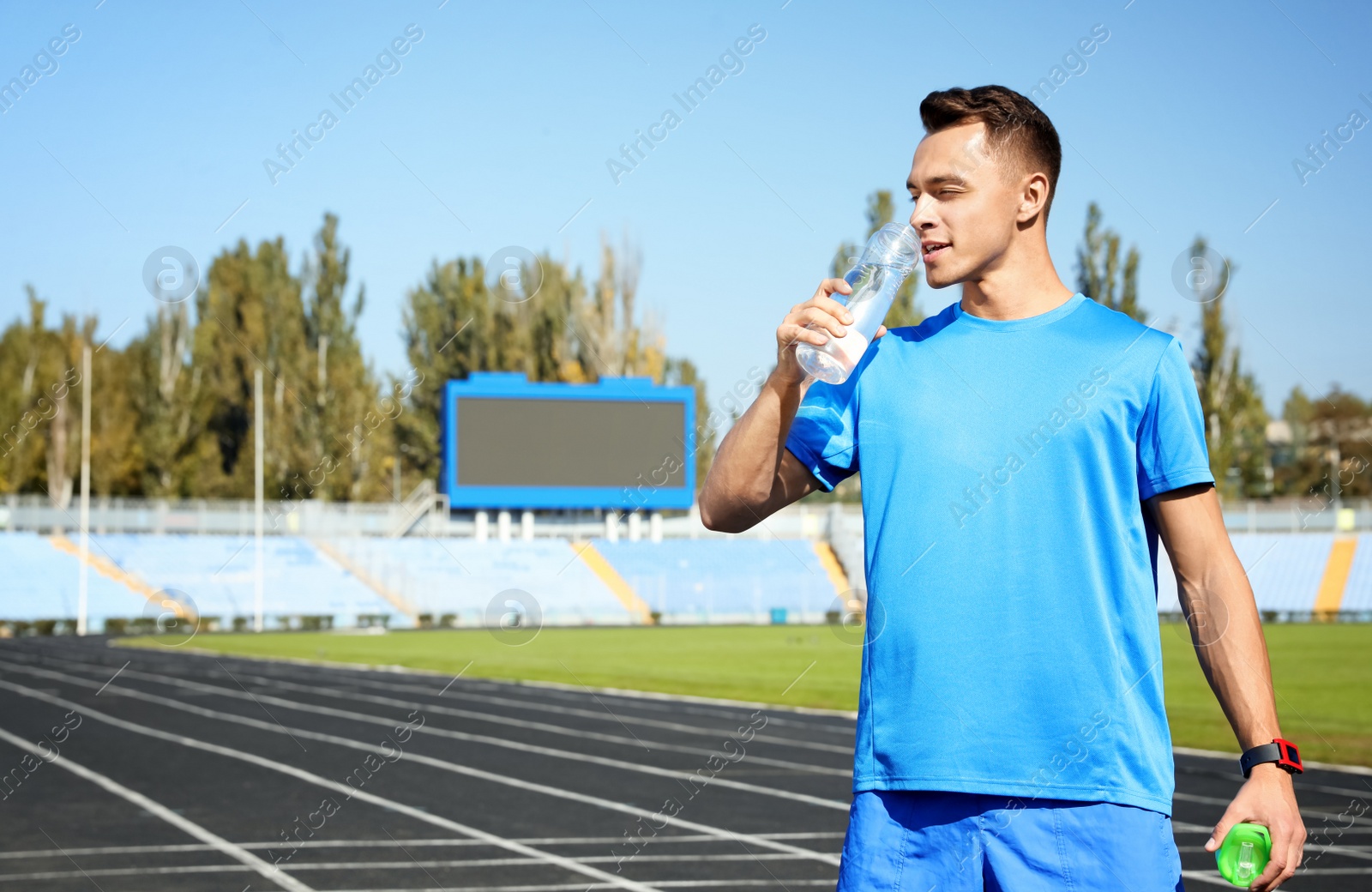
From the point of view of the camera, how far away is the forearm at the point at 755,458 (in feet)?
7.88

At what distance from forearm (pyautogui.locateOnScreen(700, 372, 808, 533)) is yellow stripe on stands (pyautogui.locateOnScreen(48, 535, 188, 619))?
4469 cm

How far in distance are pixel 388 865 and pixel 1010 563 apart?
6.89 meters

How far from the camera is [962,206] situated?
8.13 ft

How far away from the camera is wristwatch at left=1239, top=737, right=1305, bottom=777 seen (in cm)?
229

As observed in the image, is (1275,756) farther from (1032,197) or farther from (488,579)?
(488,579)

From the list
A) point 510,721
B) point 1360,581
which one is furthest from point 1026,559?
point 1360,581

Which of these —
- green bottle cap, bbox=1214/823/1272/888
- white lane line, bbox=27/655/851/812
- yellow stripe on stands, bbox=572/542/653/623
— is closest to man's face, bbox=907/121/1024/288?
green bottle cap, bbox=1214/823/1272/888

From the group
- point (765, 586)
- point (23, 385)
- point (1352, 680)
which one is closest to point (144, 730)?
point (1352, 680)

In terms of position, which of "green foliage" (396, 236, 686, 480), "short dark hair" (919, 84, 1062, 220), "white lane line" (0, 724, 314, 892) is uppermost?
"green foliage" (396, 236, 686, 480)

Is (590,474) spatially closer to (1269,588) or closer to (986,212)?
(1269,588)

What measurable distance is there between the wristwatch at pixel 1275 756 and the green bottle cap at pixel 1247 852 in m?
0.11

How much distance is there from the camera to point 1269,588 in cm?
5150

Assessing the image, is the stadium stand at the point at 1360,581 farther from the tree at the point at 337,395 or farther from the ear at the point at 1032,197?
the ear at the point at 1032,197

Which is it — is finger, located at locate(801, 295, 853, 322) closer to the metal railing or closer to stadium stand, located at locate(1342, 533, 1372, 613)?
the metal railing
